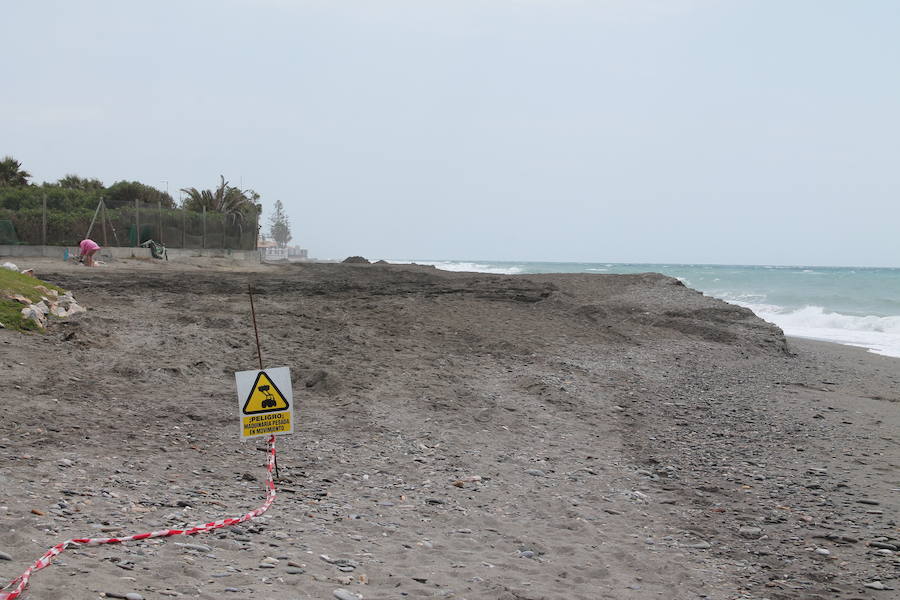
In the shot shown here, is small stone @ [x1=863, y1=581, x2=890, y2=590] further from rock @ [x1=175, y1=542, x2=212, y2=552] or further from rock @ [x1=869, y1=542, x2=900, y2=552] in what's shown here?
rock @ [x1=175, y1=542, x2=212, y2=552]

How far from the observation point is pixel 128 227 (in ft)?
105

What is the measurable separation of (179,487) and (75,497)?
2.76 ft

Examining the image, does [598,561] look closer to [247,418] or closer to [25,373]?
[247,418]

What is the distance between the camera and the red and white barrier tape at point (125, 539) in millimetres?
3896

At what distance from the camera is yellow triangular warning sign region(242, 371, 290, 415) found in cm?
675

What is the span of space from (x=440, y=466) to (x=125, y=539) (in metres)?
3.39

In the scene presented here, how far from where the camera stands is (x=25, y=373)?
9.17 meters

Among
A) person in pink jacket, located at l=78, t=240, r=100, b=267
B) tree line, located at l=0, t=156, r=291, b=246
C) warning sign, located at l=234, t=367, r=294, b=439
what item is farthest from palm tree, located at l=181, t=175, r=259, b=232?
warning sign, located at l=234, t=367, r=294, b=439

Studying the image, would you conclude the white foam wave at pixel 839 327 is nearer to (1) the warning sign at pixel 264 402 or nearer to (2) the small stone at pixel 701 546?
(2) the small stone at pixel 701 546

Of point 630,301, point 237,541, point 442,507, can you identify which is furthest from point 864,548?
point 630,301

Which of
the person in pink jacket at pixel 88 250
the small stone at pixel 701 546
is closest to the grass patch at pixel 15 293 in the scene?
the small stone at pixel 701 546

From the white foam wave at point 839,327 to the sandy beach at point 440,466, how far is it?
397 inches

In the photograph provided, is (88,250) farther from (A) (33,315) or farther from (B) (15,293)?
(A) (33,315)

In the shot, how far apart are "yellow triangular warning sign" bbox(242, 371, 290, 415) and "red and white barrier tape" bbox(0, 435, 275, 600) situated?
0.36 m
